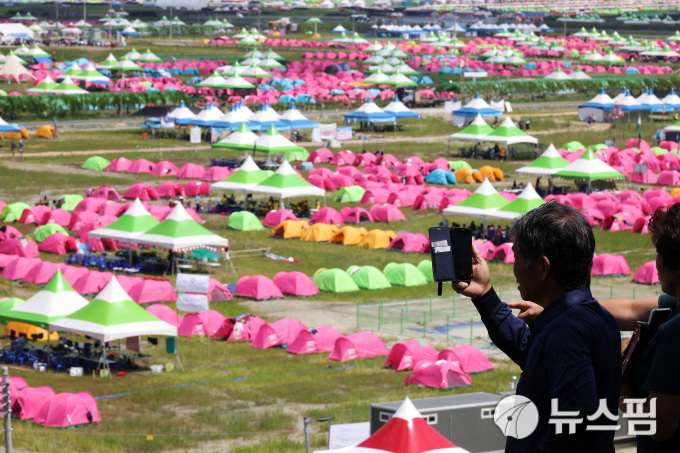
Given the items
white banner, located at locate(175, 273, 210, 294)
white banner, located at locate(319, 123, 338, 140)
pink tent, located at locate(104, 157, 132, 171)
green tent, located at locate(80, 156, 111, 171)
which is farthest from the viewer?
white banner, located at locate(319, 123, 338, 140)

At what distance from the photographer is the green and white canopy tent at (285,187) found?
48.5 m

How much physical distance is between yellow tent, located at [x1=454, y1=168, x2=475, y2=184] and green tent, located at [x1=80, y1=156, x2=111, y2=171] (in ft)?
59.6

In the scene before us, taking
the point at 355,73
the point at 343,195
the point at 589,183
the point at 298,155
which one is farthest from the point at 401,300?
the point at 355,73

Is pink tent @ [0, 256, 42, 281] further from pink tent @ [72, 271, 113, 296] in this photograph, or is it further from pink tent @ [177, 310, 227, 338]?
pink tent @ [177, 310, 227, 338]

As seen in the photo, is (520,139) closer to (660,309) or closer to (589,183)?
(589,183)

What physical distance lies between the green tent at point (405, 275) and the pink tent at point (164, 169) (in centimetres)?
2373

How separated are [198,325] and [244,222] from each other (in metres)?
15.3

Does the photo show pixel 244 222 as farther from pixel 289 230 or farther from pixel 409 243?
pixel 409 243

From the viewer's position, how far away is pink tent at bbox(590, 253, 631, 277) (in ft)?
129

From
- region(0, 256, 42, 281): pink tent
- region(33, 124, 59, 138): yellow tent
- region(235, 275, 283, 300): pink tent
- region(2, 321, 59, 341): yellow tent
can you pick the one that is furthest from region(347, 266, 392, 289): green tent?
region(33, 124, 59, 138): yellow tent

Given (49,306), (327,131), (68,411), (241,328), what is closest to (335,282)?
(241,328)

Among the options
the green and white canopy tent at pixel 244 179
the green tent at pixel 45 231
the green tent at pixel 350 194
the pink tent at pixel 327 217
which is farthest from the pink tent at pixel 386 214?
the green tent at pixel 45 231

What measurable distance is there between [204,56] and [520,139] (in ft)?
217

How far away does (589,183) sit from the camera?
5375 centimetres
